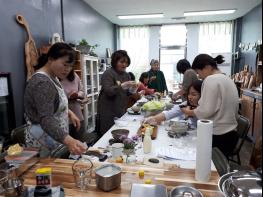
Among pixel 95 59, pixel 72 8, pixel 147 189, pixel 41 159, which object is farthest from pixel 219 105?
pixel 72 8

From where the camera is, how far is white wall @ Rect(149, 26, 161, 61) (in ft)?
23.2

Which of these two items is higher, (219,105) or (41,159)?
(219,105)

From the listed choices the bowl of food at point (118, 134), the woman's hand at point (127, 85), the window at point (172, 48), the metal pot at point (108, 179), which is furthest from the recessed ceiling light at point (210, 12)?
the metal pot at point (108, 179)

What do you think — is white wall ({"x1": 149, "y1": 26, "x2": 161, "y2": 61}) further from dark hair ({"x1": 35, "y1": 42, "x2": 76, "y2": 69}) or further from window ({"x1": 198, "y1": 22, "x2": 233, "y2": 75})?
dark hair ({"x1": 35, "y1": 42, "x2": 76, "y2": 69})

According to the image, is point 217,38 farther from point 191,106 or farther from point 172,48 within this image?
point 191,106

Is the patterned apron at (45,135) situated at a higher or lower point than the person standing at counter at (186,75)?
lower

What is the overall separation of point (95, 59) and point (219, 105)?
3303mm

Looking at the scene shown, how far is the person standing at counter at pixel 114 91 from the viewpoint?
2.68 metres

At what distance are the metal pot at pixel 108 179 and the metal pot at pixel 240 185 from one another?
0.44 meters

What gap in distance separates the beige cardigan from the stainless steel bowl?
1.04 metres

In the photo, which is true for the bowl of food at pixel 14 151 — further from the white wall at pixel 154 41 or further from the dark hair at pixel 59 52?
the white wall at pixel 154 41

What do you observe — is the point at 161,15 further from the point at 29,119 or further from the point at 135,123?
the point at 29,119

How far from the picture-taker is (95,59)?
473 centimetres

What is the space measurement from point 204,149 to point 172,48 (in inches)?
254
